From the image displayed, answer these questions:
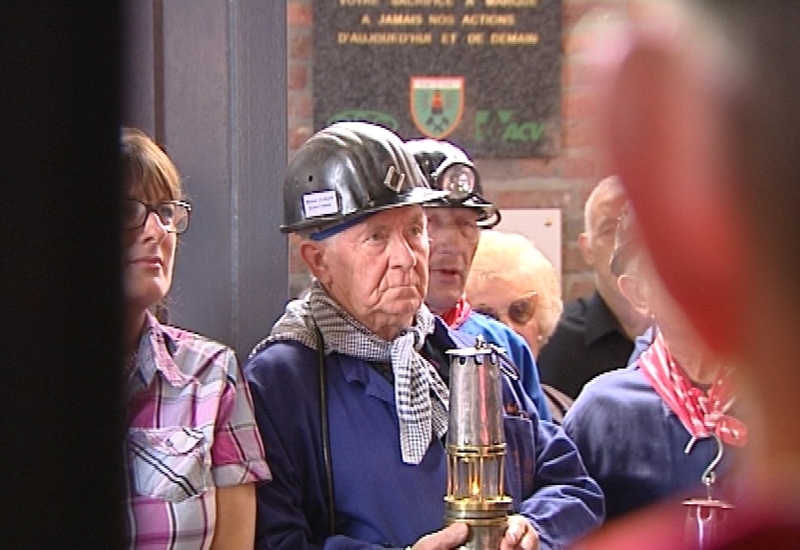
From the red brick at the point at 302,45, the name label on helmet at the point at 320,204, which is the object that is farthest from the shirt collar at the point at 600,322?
the red brick at the point at 302,45

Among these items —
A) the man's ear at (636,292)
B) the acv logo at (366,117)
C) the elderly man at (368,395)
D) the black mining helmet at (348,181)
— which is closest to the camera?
the man's ear at (636,292)

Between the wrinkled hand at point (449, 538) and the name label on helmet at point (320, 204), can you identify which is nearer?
the wrinkled hand at point (449, 538)

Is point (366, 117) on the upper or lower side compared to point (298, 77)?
lower

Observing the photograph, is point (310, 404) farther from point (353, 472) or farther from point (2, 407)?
point (2, 407)

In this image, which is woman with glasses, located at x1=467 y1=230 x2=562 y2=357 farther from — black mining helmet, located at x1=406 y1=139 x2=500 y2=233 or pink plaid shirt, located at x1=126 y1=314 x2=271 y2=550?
pink plaid shirt, located at x1=126 y1=314 x2=271 y2=550

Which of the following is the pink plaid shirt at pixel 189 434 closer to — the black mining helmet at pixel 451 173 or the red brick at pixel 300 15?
the black mining helmet at pixel 451 173

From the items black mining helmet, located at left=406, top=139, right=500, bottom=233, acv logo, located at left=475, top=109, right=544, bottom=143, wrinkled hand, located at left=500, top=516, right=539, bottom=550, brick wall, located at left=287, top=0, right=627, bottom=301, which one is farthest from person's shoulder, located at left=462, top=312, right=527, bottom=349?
acv logo, located at left=475, top=109, right=544, bottom=143

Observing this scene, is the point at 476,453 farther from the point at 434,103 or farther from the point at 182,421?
the point at 434,103

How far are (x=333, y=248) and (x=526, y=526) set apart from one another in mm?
421

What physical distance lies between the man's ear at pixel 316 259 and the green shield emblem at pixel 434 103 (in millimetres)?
1966

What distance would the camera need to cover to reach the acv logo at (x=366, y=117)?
12.1ft

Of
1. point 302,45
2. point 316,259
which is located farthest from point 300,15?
point 316,259

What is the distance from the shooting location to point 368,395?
66.7 inches

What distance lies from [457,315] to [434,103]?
5.37 feet
